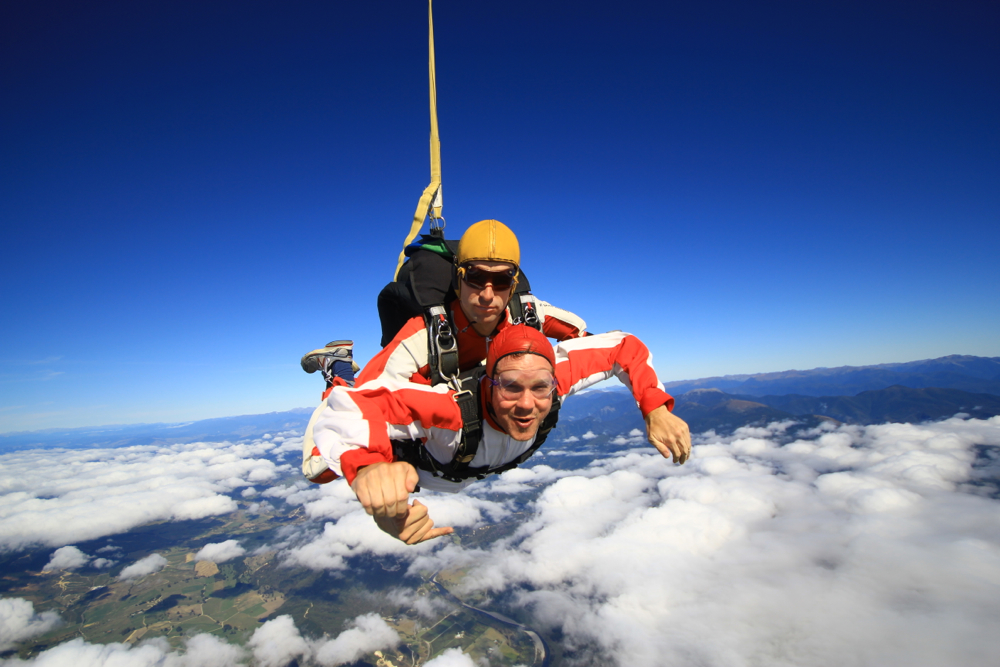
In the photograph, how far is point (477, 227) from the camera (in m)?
2.73

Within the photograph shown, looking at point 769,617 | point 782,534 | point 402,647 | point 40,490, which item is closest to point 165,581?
point 402,647

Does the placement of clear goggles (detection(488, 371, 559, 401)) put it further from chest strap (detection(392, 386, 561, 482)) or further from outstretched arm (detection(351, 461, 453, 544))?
outstretched arm (detection(351, 461, 453, 544))

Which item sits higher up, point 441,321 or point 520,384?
point 441,321

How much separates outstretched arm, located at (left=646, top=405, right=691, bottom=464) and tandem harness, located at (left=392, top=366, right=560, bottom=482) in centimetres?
68

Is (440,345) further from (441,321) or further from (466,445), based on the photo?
(466,445)

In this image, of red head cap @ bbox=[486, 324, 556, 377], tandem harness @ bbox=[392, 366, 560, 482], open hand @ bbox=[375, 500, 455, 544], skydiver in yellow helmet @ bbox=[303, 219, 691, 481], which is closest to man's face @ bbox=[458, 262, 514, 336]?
skydiver in yellow helmet @ bbox=[303, 219, 691, 481]

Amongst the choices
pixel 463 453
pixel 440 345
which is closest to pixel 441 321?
pixel 440 345

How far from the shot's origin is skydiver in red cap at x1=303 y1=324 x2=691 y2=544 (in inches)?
74.1

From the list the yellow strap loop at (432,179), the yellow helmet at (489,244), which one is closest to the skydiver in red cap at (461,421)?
the yellow helmet at (489,244)

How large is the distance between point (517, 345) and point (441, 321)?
1.81 ft

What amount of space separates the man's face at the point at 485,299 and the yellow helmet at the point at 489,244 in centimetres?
5

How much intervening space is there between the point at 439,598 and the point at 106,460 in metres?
194

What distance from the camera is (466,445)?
2.77 metres

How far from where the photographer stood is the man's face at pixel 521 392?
2.66m
